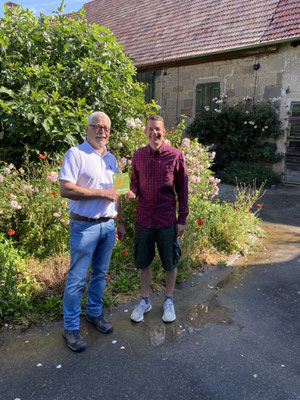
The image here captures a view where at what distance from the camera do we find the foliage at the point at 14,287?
3025 millimetres

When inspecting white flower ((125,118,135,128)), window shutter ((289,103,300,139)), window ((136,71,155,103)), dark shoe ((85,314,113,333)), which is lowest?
dark shoe ((85,314,113,333))

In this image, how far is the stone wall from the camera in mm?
9469

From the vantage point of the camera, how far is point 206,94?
11430 mm

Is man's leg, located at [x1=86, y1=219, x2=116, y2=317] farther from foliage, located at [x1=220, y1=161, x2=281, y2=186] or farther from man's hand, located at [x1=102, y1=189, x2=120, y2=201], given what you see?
foliage, located at [x1=220, y1=161, x2=281, y2=186]

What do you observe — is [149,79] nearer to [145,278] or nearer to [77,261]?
[145,278]

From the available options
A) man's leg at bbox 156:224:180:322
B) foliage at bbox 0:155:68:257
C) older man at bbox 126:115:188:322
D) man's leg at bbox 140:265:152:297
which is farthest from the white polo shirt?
foliage at bbox 0:155:68:257

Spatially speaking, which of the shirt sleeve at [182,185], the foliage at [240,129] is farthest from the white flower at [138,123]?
the foliage at [240,129]

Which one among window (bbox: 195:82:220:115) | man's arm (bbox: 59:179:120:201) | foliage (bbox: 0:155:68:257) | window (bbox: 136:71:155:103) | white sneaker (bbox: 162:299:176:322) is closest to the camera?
man's arm (bbox: 59:179:120:201)

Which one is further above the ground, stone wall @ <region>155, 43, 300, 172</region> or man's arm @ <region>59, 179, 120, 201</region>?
stone wall @ <region>155, 43, 300, 172</region>

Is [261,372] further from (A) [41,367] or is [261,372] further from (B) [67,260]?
(B) [67,260]

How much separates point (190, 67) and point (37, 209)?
383 inches

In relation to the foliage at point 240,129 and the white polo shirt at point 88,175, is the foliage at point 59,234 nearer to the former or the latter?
the white polo shirt at point 88,175

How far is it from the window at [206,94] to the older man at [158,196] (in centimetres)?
902

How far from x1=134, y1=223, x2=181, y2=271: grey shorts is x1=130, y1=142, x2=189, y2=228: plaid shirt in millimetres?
67
